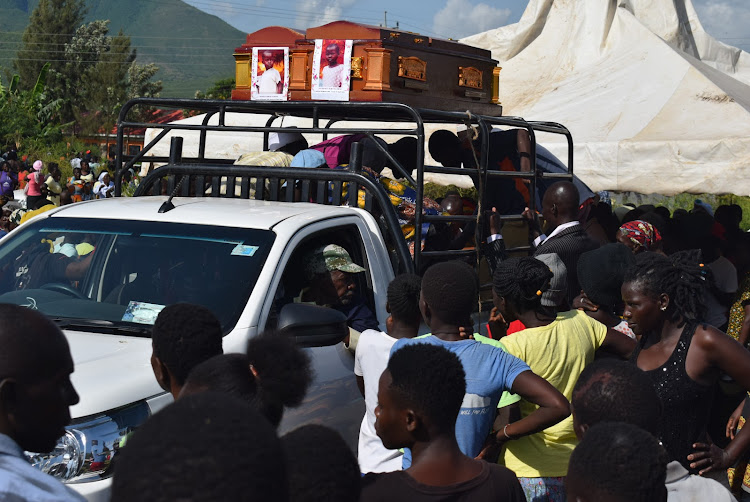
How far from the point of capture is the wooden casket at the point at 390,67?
6207mm

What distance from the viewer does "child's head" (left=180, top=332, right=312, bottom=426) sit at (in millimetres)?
2381

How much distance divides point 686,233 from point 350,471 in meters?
5.63

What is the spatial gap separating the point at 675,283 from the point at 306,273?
1.88 meters

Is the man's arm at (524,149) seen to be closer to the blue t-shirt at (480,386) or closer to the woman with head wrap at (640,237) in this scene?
the woman with head wrap at (640,237)

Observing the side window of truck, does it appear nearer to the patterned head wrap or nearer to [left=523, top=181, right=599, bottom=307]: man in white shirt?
[left=523, top=181, right=599, bottom=307]: man in white shirt

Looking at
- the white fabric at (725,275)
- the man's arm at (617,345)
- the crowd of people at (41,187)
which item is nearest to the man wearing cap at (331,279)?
the man's arm at (617,345)

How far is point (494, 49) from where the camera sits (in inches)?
477

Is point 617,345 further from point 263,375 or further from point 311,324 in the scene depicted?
point 263,375

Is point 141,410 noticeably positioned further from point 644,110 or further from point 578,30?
point 578,30

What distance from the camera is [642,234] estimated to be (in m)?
5.61

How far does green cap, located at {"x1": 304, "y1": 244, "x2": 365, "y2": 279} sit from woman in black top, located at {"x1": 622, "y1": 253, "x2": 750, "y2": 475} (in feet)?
5.04

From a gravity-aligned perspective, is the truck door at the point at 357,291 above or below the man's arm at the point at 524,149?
below

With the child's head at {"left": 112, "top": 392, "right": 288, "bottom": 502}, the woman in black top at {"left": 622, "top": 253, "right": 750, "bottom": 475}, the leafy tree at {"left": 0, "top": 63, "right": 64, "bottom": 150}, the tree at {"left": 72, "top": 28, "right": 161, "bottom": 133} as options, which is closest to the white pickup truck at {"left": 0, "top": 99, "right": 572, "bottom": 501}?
the woman in black top at {"left": 622, "top": 253, "right": 750, "bottom": 475}

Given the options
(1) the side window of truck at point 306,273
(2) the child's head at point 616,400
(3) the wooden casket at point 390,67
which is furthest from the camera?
(3) the wooden casket at point 390,67
